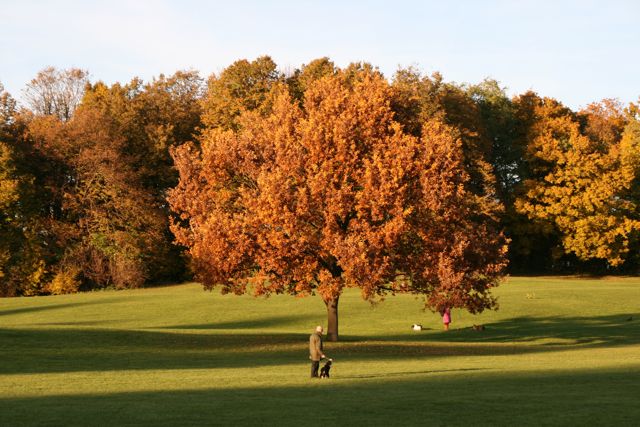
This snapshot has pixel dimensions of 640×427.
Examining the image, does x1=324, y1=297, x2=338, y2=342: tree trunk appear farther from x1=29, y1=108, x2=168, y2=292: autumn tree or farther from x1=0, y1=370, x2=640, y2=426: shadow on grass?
x1=29, y1=108, x2=168, y2=292: autumn tree

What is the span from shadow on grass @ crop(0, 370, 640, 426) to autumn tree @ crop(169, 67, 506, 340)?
1370 cm

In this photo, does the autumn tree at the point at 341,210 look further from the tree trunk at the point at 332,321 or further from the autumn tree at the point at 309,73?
the autumn tree at the point at 309,73

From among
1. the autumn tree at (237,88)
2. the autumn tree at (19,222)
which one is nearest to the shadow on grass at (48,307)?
the autumn tree at (19,222)

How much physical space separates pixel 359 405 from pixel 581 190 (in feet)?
245

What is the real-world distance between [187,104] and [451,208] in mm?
57547

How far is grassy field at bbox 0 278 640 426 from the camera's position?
802 inches

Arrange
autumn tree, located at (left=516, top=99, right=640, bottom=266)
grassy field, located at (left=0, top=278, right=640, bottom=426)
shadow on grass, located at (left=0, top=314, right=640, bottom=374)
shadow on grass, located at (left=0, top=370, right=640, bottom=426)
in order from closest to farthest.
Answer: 1. shadow on grass, located at (left=0, top=370, right=640, bottom=426)
2. grassy field, located at (left=0, top=278, right=640, bottom=426)
3. shadow on grass, located at (left=0, top=314, right=640, bottom=374)
4. autumn tree, located at (left=516, top=99, right=640, bottom=266)

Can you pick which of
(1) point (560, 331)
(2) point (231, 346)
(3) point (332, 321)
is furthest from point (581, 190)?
(2) point (231, 346)

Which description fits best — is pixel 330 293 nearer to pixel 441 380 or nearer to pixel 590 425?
pixel 441 380

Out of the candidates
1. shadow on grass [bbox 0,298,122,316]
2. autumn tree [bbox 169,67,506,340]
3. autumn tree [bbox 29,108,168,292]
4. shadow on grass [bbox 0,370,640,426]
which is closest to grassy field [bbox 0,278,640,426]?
shadow on grass [bbox 0,370,640,426]

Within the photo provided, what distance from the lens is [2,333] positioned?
41094mm

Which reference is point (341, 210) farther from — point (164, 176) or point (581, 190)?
point (581, 190)

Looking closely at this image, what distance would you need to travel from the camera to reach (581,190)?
91.4 m

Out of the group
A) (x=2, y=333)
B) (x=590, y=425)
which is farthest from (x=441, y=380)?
(x=2, y=333)
